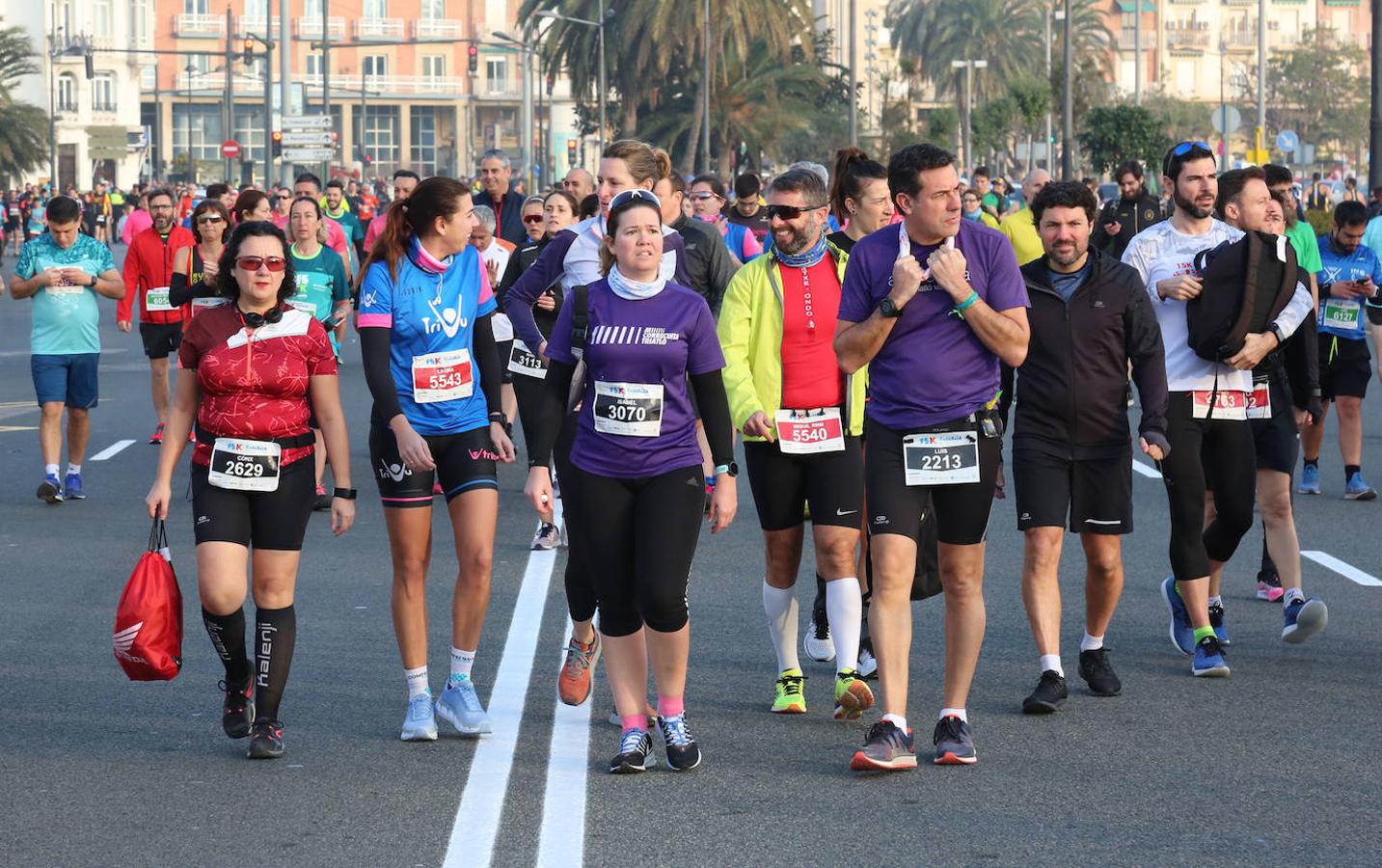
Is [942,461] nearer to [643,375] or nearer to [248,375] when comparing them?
[643,375]

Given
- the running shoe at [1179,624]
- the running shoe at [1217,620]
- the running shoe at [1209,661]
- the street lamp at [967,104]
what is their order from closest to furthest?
the running shoe at [1209,661]
the running shoe at [1179,624]
the running shoe at [1217,620]
the street lamp at [967,104]

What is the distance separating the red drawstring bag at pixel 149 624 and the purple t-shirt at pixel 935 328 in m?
2.27

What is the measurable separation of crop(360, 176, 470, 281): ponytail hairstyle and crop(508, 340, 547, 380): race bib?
3.70 m

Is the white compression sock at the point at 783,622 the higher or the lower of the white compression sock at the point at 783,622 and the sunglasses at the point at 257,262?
the lower

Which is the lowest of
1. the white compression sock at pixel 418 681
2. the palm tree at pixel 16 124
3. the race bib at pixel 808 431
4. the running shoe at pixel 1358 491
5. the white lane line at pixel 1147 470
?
the white compression sock at pixel 418 681

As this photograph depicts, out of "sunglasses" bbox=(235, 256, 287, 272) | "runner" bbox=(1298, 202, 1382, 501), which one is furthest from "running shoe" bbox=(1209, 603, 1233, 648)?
"runner" bbox=(1298, 202, 1382, 501)

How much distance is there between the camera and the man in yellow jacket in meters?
7.45

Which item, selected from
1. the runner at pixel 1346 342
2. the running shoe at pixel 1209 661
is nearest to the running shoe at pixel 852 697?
the running shoe at pixel 1209 661

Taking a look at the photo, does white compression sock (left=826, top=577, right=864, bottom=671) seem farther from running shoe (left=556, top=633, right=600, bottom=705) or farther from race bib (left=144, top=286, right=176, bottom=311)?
race bib (left=144, top=286, right=176, bottom=311)

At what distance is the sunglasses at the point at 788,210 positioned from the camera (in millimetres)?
7415

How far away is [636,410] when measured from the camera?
6605mm

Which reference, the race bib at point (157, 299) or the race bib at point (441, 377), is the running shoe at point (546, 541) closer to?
the race bib at point (441, 377)

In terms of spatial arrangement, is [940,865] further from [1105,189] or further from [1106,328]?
[1105,189]

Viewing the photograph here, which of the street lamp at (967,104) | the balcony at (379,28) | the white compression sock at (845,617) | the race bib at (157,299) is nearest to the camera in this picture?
the white compression sock at (845,617)
